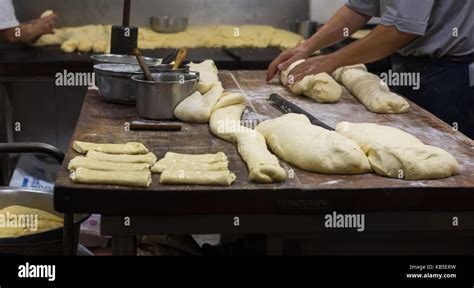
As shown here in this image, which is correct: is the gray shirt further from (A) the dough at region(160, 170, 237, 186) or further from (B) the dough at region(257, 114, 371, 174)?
(A) the dough at region(160, 170, 237, 186)

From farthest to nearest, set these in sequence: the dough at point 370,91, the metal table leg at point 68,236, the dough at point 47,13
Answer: the dough at point 47,13
the dough at point 370,91
the metal table leg at point 68,236

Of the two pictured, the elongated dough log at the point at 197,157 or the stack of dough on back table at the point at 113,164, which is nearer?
the stack of dough on back table at the point at 113,164

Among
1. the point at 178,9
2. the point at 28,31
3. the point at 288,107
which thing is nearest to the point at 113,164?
the point at 288,107

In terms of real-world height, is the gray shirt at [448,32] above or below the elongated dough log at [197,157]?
above

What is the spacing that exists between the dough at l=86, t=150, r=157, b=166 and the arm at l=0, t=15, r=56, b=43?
257 cm

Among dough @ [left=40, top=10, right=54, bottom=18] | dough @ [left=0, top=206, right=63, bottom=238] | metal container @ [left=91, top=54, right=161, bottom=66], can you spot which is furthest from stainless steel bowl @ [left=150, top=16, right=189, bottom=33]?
dough @ [left=0, top=206, right=63, bottom=238]

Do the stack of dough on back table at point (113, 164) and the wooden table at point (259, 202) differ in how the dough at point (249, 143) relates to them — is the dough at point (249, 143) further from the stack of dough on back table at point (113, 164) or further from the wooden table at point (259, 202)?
the stack of dough on back table at point (113, 164)

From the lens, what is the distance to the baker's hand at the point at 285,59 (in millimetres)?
3434

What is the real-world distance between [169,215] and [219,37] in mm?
3153

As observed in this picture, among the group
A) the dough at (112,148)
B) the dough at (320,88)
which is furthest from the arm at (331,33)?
the dough at (112,148)

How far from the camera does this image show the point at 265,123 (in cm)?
248

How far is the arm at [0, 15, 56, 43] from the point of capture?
439 cm

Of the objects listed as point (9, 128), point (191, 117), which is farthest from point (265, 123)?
point (9, 128)

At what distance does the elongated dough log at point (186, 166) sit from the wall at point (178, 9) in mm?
3386
